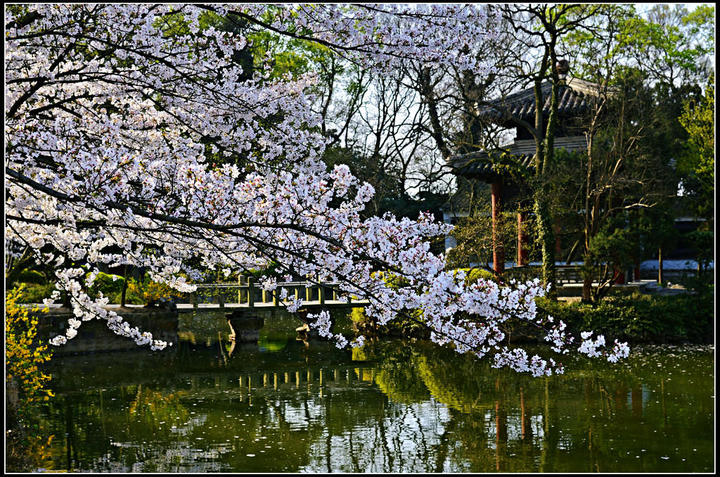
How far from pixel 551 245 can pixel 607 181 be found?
1851 millimetres

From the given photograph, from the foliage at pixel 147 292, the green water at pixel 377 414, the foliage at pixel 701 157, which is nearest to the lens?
the green water at pixel 377 414

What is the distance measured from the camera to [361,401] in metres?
10.4

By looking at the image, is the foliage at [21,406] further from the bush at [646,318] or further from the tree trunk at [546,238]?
the tree trunk at [546,238]

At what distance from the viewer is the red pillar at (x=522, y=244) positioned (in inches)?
682

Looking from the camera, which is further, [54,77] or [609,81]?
[609,81]

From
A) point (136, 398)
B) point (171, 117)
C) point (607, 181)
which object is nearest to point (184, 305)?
point (136, 398)

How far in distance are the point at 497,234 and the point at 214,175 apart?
13227mm

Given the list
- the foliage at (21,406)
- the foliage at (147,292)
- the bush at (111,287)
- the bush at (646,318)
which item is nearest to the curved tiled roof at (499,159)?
the bush at (646,318)

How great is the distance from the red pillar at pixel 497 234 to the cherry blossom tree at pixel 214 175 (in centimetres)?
1063

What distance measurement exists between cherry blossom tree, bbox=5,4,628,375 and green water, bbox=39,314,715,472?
7.01ft

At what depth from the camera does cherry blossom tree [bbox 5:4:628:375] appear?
14.2 ft

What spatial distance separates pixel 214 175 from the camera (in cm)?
490

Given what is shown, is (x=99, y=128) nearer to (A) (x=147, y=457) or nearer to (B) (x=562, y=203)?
(A) (x=147, y=457)

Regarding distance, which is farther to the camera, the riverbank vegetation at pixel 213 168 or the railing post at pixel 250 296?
the railing post at pixel 250 296
